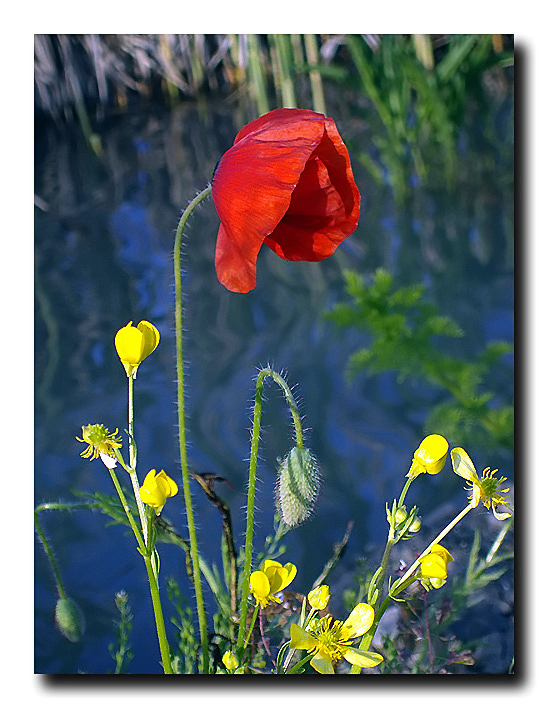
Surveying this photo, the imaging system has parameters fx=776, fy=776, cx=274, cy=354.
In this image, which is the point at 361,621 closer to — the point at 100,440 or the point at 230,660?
the point at 230,660

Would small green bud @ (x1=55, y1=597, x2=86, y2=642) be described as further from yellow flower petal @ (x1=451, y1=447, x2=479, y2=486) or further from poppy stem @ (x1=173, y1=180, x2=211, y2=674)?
yellow flower petal @ (x1=451, y1=447, x2=479, y2=486)

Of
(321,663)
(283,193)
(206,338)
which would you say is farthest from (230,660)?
(206,338)

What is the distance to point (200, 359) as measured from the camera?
1.29 meters

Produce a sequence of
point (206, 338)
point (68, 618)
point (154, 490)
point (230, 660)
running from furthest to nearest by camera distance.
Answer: point (206, 338) → point (68, 618) → point (230, 660) → point (154, 490)

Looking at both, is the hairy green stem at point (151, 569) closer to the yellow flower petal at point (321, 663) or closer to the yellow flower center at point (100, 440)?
the yellow flower center at point (100, 440)

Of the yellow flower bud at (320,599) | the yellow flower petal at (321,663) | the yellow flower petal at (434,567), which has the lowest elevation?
the yellow flower petal at (321,663)

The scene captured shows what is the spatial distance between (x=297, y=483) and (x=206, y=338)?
619mm

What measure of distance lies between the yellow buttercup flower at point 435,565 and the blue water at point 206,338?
272mm

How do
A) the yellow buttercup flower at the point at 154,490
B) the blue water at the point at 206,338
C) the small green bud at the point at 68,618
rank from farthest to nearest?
the blue water at the point at 206,338, the small green bud at the point at 68,618, the yellow buttercup flower at the point at 154,490

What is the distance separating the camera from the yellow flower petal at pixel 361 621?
0.71 meters

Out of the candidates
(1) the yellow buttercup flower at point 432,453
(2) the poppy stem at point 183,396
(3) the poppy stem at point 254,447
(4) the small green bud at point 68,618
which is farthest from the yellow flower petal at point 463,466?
(4) the small green bud at point 68,618

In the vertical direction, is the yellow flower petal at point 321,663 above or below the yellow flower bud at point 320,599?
below

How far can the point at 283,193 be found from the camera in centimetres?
65
